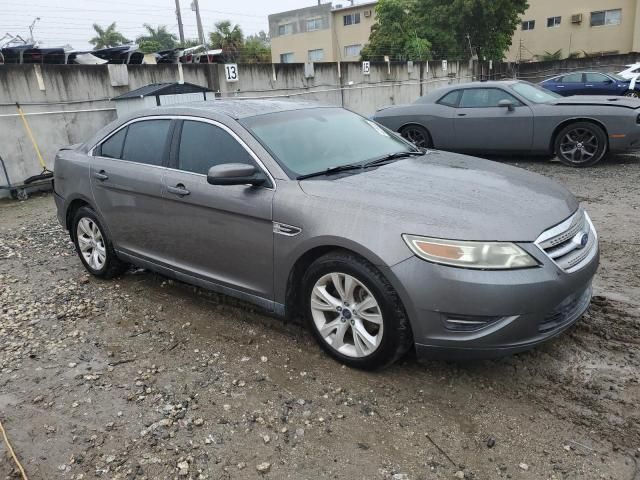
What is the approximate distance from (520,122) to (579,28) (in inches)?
Result: 1208

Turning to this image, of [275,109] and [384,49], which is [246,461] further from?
[384,49]

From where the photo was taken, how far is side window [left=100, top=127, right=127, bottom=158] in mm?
4457

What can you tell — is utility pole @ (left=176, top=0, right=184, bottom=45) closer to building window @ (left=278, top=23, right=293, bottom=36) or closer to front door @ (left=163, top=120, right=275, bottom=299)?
building window @ (left=278, top=23, right=293, bottom=36)

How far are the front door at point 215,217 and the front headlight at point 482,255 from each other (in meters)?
1.12

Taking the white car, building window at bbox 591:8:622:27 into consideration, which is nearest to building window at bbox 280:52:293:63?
building window at bbox 591:8:622:27

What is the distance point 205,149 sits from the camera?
375 centimetres

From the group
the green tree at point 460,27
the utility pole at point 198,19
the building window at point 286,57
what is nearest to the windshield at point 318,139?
the green tree at point 460,27

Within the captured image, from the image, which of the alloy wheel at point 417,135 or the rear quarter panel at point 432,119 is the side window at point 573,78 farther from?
the alloy wheel at point 417,135

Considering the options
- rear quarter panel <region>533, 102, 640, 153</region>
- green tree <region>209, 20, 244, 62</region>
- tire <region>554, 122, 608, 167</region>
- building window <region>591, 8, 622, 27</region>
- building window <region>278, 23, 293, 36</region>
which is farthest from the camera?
building window <region>278, 23, 293, 36</region>

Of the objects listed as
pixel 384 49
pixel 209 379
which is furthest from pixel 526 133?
pixel 384 49

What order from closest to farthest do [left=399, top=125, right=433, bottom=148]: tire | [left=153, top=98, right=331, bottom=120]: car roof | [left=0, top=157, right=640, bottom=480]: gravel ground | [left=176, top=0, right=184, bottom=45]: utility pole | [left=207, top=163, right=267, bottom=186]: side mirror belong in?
[left=0, top=157, right=640, bottom=480]: gravel ground → [left=207, top=163, right=267, bottom=186]: side mirror → [left=153, top=98, right=331, bottom=120]: car roof → [left=399, top=125, right=433, bottom=148]: tire → [left=176, top=0, right=184, bottom=45]: utility pole

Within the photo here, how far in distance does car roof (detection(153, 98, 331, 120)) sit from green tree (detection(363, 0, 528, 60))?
1067 inches

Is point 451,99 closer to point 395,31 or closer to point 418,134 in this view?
point 418,134

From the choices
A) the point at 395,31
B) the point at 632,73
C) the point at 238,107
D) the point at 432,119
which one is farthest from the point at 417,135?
the point at 395,31
